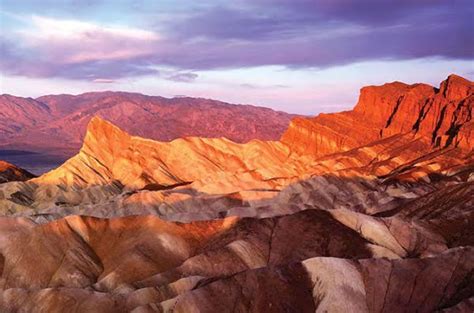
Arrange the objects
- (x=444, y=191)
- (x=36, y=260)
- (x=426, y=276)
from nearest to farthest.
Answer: (x=426, y=276) < (x=36, y=260) < (x=444, y=191)

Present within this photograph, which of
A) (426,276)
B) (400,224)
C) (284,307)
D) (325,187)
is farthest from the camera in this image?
(325,187)

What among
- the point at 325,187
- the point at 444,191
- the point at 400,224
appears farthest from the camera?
the point at 325,187

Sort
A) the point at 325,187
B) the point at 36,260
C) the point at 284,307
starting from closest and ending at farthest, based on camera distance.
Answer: the point at 284,307 < the point at 36,260 < the point at 325,187

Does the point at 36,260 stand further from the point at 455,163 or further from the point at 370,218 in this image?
the point at 455,163

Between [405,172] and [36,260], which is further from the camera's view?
[405,172]

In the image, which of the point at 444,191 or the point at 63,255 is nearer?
the point at 63,255

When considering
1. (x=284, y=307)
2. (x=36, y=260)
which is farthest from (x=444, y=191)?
(x=36, y=260)

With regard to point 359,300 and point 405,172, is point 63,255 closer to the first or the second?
point 359,300

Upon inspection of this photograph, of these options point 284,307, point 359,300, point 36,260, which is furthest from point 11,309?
point 359,300
